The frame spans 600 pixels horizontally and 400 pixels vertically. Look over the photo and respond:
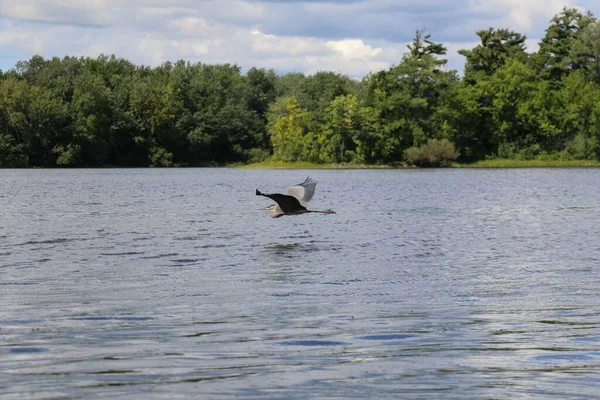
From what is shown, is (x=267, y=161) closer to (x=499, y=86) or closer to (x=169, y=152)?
(x=169, y=152)

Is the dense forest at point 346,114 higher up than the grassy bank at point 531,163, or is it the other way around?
the dense forest at point 346,114

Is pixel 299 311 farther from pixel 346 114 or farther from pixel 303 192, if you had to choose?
pixel 346 114

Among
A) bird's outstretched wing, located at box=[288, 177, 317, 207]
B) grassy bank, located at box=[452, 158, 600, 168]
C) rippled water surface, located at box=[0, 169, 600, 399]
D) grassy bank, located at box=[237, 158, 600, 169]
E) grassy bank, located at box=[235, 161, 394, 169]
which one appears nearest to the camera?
rippled water surface, located at box=[0, 169, 600, 399]

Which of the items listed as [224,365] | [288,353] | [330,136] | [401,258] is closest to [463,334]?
[288,353]

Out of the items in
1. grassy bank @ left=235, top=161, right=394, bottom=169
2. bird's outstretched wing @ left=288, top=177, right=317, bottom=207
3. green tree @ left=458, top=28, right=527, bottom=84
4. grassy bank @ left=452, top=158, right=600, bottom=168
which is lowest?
grassy bank @ left=235, top=161, right=394, bottom=169

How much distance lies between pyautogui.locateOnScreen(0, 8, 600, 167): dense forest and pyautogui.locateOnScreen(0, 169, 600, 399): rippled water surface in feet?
316

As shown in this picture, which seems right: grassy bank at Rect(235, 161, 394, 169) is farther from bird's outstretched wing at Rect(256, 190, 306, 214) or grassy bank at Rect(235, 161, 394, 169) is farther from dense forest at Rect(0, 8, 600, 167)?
bird's outstretched wing at Rect(256, 190, 306, 214)

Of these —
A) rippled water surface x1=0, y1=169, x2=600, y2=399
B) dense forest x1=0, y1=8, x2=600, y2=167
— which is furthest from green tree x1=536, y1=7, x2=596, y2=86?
rippled water surface x1=0, y1=169, x2=600, y2=399

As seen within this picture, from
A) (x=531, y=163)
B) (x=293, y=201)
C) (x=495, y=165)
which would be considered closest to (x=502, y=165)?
(x=495, y=165)

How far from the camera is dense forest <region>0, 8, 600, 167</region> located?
130m

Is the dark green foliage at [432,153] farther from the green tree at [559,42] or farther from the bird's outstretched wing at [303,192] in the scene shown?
the bird's outstretched wing at [303,192]

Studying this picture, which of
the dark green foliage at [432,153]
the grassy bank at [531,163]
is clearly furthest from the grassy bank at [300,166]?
the grassy bank at [531,163]

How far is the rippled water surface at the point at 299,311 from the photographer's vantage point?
11.4 meters

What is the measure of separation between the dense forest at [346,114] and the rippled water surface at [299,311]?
96.2m
